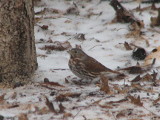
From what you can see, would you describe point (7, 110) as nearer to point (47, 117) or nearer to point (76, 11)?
point (47, 117)

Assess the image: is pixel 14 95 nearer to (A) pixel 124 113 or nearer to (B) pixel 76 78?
(B) pixel 76 78

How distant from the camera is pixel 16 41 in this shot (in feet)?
17.3

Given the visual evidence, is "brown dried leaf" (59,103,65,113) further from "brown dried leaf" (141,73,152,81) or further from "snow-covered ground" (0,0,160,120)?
"brown dried leaf" (141,73,152,81)

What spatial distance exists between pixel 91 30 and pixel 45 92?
98.5 inches

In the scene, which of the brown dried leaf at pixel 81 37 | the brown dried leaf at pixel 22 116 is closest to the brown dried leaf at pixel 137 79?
the brown dried leaf at pixel 22 116

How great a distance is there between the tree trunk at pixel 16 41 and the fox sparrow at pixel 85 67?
1.85 feet

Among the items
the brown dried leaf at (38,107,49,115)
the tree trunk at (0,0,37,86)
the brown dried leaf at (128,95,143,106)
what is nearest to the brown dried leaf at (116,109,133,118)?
the brown dried leaf at (128,95,143,106)

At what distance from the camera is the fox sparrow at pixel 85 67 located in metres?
5.78

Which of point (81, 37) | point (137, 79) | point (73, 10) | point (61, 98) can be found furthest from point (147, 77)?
point (73, 10)

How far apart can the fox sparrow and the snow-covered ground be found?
0.50 ft

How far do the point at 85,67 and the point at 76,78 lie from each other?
211 millimetres

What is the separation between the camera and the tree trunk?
5.13m

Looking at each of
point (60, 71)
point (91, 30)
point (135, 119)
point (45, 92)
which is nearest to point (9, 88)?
point (45, 92)

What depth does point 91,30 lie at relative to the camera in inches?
295
